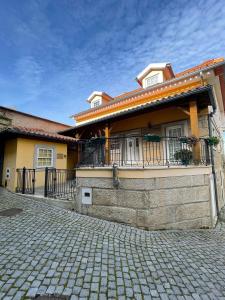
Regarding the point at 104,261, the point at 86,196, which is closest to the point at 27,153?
the point at 86,196

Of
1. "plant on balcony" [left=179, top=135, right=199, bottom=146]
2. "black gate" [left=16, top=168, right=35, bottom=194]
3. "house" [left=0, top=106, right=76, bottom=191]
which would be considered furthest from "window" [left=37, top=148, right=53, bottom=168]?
"plant on balcony" [left=179, top=135, right=199, bottom=146]

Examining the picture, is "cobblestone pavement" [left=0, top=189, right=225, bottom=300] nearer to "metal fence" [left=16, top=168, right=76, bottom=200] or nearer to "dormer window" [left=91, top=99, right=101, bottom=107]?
"metal fence" [left=16, top=168, right=76, bottom=200]

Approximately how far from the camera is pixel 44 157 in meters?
10.4

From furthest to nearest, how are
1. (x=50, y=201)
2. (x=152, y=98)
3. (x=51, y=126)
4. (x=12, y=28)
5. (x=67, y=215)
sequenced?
(x=51, y=126) < (x=152, y=98) < (x=12, y=28) < (x=50, y=201) < (x=67, y=215)

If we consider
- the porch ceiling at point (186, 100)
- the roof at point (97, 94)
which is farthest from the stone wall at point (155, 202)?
the roof at point (97, 94)

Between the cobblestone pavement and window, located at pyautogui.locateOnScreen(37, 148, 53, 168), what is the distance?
5360mm

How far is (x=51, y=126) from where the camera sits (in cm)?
1698

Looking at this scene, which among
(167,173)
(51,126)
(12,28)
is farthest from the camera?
(51,126)

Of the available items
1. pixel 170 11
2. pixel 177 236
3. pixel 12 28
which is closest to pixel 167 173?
pixel 177 236

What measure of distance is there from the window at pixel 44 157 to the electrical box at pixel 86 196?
5.46 meters

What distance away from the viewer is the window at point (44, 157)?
1008 centimetres

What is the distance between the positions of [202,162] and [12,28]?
36.7 ft

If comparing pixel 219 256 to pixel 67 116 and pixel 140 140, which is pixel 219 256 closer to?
pixel 140 140

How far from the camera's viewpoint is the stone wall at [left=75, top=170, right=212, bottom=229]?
15.8ft
